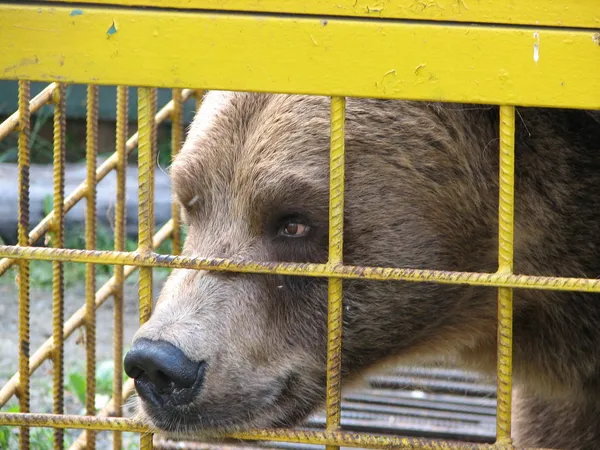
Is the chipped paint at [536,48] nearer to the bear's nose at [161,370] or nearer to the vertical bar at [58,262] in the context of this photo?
the bear's nose at [161,370]

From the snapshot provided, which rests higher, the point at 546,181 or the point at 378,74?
the point at 378,74

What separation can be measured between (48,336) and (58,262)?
272cm

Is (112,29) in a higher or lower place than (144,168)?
higher

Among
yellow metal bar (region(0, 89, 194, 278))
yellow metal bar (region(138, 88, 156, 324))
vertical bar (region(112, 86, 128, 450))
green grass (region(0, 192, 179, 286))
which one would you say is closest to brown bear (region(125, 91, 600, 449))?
yellow metal bar (region(138, 88, 156, 324))

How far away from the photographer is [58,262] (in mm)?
3252

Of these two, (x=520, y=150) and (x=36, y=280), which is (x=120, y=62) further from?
(x=36, y=280)

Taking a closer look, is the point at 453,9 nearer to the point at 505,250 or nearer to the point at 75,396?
the point at 505,250

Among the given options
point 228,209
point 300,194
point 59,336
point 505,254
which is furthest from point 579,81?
point 59,336

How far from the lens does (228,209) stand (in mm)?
2863

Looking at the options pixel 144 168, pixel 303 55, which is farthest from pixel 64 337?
pixel 303 55

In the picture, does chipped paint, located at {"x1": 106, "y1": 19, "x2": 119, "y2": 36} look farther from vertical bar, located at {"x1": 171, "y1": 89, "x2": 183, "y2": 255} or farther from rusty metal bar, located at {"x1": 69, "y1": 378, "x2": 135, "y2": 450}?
vertical bar, located at {"x1": 171, "y1": 89, "x2": 183, "y2": 255}

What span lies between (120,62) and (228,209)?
0.84 meters

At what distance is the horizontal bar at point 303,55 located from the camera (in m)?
2.01

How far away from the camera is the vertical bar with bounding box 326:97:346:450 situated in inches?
82.5
